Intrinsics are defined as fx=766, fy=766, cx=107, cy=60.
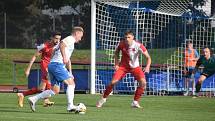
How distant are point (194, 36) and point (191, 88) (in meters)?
3.41

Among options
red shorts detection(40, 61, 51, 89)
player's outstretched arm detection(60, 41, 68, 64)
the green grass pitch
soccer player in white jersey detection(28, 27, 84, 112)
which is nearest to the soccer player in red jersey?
red shorts detection(40, 61, 51, 89)

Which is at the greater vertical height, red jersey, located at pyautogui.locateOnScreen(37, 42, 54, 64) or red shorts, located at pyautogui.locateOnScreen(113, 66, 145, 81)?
red jersey, located at pyautogui.locateOnScreen(37, 42, 54, 64)

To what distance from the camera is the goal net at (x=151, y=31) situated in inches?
1081

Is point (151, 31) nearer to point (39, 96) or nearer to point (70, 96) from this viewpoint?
point (39, 96)

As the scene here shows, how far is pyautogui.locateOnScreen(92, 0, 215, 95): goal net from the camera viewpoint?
27.5 metres

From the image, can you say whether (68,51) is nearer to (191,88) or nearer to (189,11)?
(191,88)

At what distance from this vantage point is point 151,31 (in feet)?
93.1

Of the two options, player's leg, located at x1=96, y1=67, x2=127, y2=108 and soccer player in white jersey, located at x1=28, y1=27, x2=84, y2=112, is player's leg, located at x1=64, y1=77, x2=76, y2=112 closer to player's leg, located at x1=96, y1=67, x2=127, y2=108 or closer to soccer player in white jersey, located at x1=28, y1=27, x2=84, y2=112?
soccer player in white jersey, located at x1=28, y1=27, x2=84, y2=112

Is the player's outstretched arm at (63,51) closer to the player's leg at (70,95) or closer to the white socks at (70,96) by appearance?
the player's leg at (70,95)

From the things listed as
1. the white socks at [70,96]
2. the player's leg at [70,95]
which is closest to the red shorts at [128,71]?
the player's leg at [70,95]

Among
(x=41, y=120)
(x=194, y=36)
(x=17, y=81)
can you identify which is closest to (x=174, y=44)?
(x=194, y=36)

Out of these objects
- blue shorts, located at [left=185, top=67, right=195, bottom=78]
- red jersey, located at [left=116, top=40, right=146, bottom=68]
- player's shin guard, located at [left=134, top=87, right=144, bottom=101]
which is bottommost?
player's shin guard, located at [left=134, top=87, right=144, bottom=101]

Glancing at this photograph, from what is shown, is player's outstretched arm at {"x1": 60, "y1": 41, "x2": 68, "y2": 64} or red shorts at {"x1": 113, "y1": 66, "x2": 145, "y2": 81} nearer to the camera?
player's outstretched arm at {"x1": 60, "y1": 41, "x2": 68, "y2": 64}

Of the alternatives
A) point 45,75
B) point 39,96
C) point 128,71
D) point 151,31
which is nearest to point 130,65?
point 128,71
